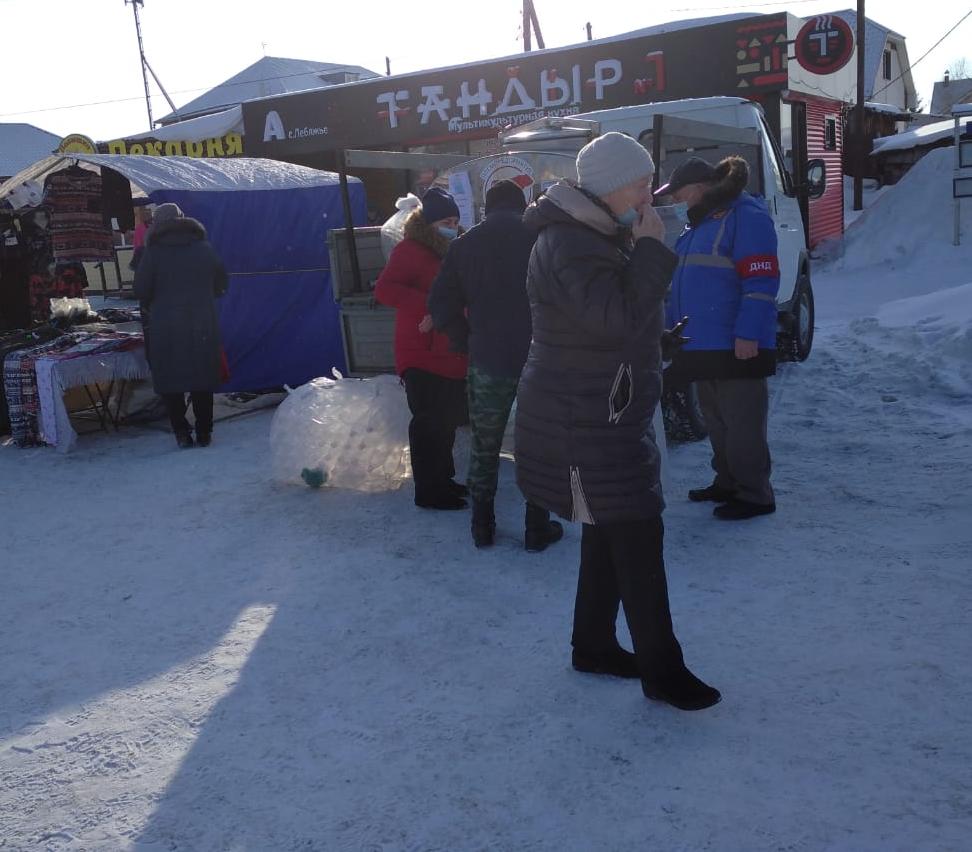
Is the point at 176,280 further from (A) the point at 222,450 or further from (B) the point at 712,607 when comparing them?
(B) the point at 712,607

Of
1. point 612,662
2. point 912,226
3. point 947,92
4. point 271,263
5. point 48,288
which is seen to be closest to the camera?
point 612,662

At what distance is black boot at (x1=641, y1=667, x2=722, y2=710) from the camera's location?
115 inches

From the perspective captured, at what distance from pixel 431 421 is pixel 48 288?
660cm

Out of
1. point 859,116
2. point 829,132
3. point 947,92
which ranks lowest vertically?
point 829,132

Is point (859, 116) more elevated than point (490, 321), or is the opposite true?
A: point (859, 116)

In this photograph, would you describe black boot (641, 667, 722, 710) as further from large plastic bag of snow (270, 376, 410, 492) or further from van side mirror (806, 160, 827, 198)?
van side mirror (806, 160, 827, 198)

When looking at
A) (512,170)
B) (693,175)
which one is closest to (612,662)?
(693,175)

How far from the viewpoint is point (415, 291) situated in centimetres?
509

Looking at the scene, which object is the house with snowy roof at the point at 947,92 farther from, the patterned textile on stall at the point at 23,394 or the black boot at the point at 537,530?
the black boot at the point at 537,530

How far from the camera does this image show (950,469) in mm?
5160

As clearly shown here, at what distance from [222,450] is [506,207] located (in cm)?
359

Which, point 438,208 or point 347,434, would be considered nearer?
point 438,208

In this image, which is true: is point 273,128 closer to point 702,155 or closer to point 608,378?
point 702,155

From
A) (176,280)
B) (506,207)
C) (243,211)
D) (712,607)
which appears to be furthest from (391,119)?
(712,607)
